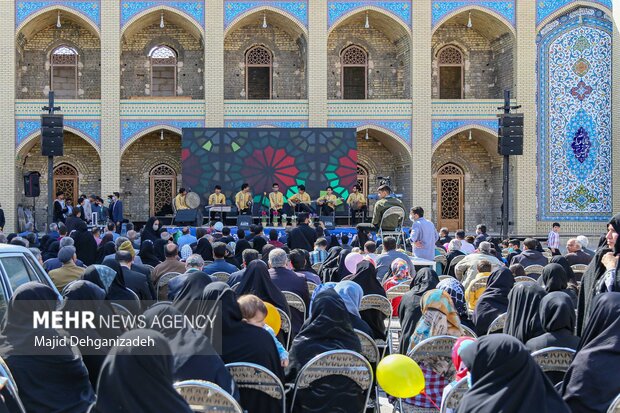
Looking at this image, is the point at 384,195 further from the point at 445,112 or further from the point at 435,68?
the point at 435,68

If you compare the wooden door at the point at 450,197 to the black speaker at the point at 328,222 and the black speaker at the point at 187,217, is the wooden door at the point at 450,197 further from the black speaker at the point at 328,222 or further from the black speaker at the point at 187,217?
the black speaker at the point at 187,217

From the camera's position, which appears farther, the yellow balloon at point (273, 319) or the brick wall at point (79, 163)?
the brick wall at point (79, 163)

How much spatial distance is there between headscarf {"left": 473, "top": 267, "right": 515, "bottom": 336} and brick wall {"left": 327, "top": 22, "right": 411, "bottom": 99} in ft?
60.0

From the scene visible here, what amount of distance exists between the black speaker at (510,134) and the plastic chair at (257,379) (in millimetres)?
15221

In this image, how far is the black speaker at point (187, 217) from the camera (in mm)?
19016

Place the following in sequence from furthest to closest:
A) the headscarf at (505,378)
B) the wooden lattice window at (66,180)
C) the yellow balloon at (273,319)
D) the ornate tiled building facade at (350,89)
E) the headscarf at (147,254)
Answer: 1. the wooden lattice window at (66,180)
2. the ornate tiled building facade at (350,89)
3. the headscarf at (147,254)
4. the yellow balloon at (273,319)
5. the headscarf at (505,378)

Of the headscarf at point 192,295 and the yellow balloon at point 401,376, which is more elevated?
the headscarf at point 192,295

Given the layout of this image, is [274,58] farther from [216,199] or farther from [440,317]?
[440,317]

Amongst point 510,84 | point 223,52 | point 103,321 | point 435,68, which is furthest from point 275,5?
point 103,321

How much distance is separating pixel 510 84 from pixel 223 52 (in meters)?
8.29

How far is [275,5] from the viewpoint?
2309cm

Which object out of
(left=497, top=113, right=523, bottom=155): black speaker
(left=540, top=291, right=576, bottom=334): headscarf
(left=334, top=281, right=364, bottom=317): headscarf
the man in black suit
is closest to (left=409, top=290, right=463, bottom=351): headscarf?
(left=540, top=291, right=576, bottom=334): headscarf

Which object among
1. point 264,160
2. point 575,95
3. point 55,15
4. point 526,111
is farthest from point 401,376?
point 55,15

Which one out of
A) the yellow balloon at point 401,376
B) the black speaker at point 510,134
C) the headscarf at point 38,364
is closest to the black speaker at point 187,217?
the black speaker at point 510,134
